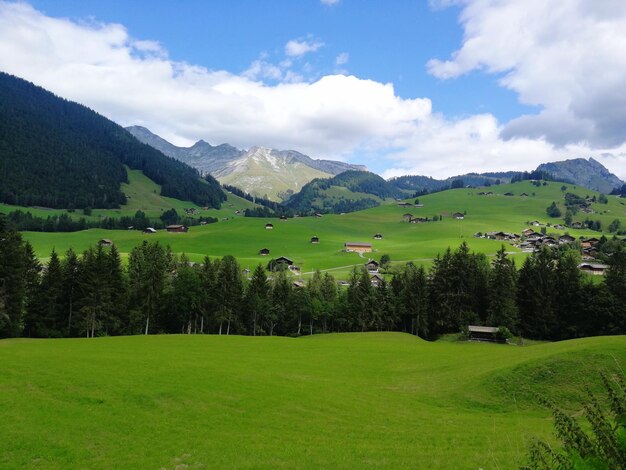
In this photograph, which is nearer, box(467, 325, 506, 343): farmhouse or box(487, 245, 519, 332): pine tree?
box(467, 325, 506, 343): farmhouse

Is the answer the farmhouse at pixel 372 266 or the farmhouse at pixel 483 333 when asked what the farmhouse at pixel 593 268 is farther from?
the farmhouse at pixel 483 333

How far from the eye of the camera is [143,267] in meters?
90.0

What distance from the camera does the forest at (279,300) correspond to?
73312 mm

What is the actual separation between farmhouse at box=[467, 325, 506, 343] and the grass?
1432 inches

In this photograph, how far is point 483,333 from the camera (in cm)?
8056

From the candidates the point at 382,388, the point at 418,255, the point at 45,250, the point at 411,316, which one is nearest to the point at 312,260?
the point at 418,255

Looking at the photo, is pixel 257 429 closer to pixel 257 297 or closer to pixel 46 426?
pixel 46 426

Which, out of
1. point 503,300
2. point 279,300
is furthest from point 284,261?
point 503,300

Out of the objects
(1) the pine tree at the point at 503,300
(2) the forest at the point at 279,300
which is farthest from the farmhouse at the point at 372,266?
(1) the pine tree at the point at 503,300

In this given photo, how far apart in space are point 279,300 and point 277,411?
7135cm

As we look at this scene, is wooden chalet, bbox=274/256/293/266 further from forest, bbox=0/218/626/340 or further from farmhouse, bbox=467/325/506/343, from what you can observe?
farmhouse, bbox=467/325/506/343

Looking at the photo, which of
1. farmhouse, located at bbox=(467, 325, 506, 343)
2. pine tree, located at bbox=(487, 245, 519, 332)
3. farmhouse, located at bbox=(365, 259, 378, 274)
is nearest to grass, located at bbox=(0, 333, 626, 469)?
farmhouse, located at bbox=(467, 325, 506, 343)

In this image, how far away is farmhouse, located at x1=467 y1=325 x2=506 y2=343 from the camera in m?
79.3

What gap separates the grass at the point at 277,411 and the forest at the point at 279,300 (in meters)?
39.1
